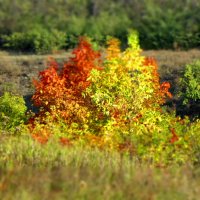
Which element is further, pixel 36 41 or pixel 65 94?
pixel 36 41

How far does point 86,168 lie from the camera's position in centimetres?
730

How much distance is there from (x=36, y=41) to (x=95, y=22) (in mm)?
7934

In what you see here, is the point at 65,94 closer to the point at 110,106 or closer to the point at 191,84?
the point at 110,106

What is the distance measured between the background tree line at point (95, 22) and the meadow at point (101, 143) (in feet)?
68.1

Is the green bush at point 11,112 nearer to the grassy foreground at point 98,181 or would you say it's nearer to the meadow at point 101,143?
the meadow at point 101,143

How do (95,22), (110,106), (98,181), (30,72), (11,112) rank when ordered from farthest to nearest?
1. (95,22)
2. (30,72)
3. (11,112)
4. (110,106)
5. (98,181)

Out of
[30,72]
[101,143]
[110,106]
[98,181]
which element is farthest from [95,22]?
[98,181]

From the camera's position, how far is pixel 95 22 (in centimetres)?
4212

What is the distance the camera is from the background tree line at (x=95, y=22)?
36.6 m

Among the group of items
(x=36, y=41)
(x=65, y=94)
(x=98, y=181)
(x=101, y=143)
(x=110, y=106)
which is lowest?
(x=98, y=181)

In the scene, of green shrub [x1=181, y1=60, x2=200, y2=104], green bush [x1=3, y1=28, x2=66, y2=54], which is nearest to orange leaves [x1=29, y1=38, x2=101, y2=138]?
green shrub [x1=181, y1=60, x2=200, y2=104]

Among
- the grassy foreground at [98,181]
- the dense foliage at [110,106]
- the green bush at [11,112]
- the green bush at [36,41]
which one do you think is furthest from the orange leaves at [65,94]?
the green bush at [36,41]

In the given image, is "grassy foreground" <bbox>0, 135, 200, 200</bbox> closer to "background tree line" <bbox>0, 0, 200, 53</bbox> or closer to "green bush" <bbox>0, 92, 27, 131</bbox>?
"green bush" <bbox>0, 92, 27, 131</bbox>

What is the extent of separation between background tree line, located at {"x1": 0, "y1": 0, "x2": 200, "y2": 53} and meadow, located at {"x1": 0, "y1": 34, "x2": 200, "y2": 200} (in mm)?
20745
